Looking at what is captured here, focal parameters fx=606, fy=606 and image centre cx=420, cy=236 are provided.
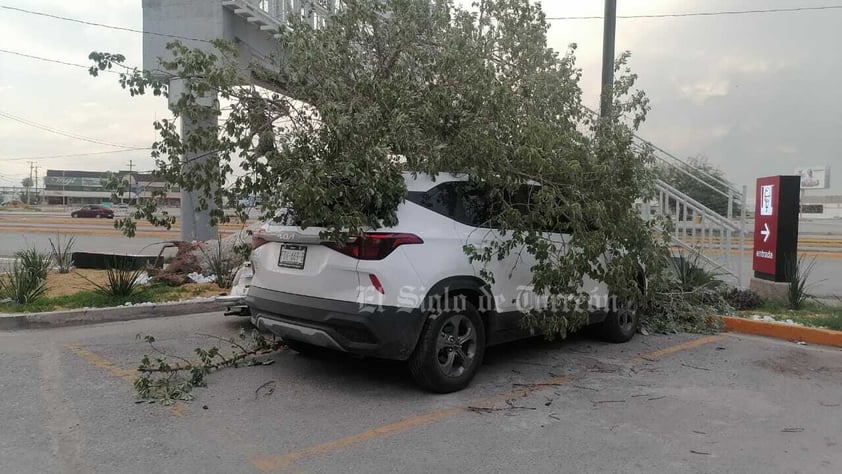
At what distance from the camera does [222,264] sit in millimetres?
10188

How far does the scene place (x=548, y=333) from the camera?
555 centimetres

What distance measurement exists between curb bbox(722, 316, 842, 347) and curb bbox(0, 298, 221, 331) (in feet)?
23.1

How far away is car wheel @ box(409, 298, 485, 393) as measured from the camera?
488cm

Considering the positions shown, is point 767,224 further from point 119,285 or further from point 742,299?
point 119,285

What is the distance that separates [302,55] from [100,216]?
6216 cm

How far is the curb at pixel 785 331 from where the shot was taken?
23.3 ft

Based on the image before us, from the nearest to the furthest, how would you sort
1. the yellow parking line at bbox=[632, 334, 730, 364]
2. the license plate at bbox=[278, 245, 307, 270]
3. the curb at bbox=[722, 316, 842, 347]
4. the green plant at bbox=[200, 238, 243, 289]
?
the license plate at bbox=[278, 245, 307, 270] → the yellow parking line at bbox=[632, 334, 730, 364] → the curb at bbox=[722, 316, 842, 347] → the green plant at bbox=[200, 238, 243, 289]

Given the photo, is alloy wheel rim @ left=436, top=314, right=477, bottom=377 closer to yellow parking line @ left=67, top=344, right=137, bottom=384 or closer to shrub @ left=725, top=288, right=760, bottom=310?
yellow parking line @ left=67, top=344, right=137, bottom=384

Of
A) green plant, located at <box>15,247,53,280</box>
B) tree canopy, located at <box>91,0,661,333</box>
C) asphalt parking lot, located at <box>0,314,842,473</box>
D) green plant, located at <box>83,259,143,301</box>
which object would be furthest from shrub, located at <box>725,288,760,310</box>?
green plant, located at <box>15,247,53,280</box>

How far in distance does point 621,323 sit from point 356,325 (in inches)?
146

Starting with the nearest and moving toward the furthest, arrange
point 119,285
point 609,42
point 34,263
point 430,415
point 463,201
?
point 430,415 < point 463,201 < point 119,285 < point 34,263 < point 609,42

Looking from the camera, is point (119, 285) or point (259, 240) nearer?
point (259, 240)

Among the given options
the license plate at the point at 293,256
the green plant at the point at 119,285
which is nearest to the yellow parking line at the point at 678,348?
the license plate at the point at 293,256

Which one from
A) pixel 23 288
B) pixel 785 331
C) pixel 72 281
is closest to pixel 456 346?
pixel 785 331
